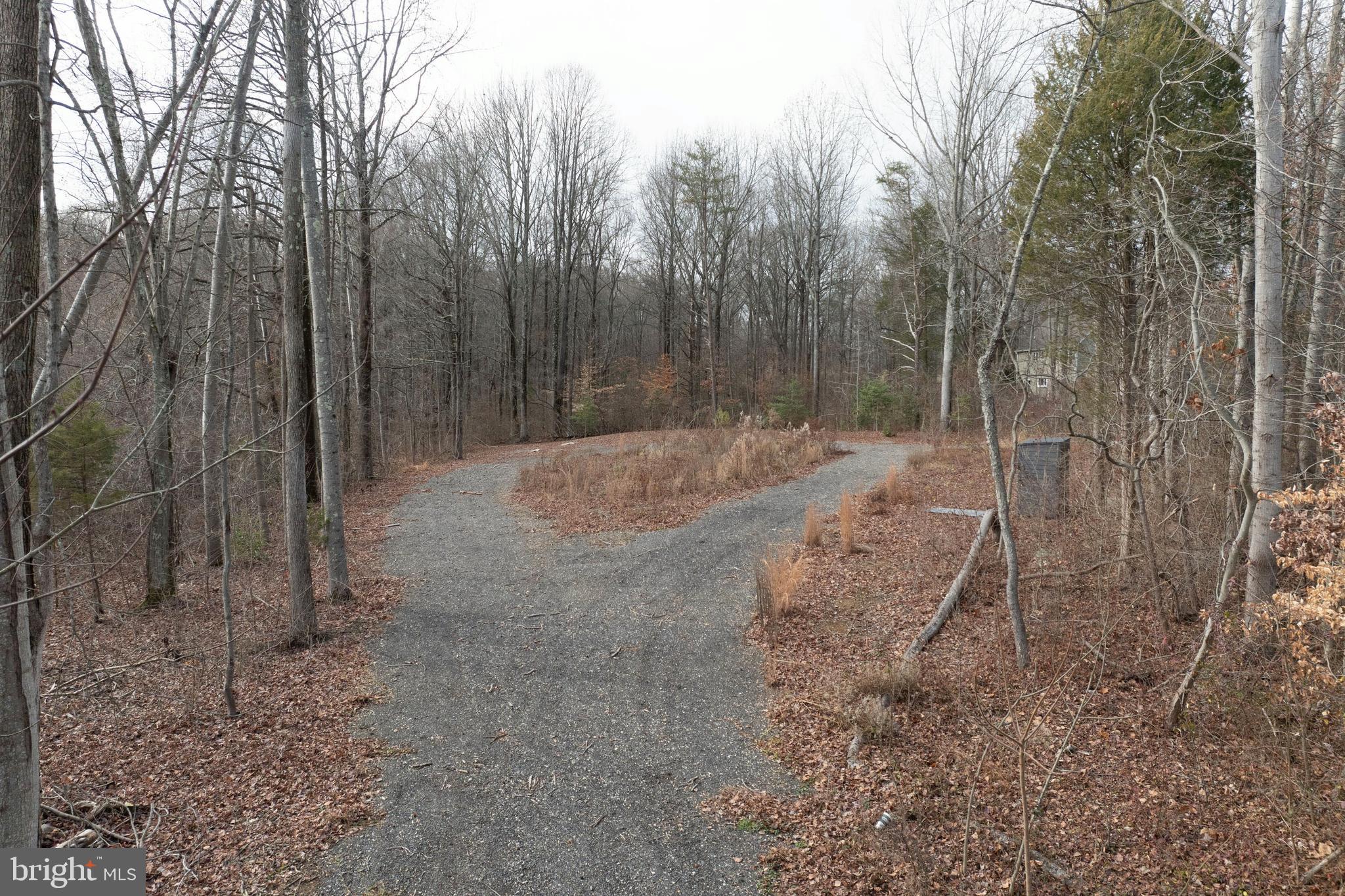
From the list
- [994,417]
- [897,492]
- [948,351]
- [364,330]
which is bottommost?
[897,492]

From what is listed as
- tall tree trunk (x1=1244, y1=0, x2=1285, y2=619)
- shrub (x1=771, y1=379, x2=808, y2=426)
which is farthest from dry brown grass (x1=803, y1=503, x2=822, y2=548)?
shrub (x1=771, y1=379, x2=808, y2=426)

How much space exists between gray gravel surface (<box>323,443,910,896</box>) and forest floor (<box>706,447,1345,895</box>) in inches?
12.0

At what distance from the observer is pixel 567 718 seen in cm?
461

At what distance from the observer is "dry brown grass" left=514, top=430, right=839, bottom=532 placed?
Result: 1007 centimetres

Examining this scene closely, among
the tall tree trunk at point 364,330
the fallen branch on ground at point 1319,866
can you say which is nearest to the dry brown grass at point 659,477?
the tall tree trunk at point 364,330

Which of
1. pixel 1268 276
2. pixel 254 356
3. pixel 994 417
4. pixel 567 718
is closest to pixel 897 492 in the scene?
pixel 994 417

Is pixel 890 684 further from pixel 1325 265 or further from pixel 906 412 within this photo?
pixel 906 412

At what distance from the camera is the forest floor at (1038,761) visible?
3.00 m

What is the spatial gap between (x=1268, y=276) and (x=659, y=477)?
8.52 meters

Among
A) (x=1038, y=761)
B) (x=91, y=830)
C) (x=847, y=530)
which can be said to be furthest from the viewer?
(x=847, y=530)

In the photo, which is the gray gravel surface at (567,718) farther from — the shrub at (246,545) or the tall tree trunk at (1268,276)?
the tall tree trunk at (1268,276)

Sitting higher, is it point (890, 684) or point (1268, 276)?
point (1268, 276)

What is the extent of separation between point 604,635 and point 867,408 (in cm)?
1580

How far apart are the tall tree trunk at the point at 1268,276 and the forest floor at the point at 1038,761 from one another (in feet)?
2.99
